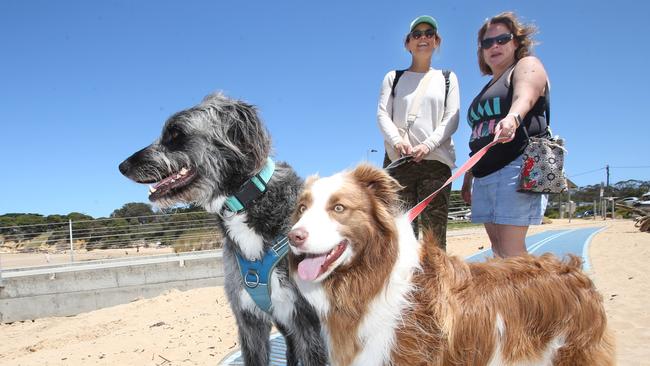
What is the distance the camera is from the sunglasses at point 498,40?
3.05 meters

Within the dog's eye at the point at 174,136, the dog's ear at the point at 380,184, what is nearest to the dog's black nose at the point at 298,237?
the dog's ear at the point at 380,184

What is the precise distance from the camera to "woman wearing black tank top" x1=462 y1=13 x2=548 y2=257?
289 centimetres

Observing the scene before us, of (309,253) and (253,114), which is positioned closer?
(309,253)

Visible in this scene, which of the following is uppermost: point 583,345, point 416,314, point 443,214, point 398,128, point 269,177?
point 398,128

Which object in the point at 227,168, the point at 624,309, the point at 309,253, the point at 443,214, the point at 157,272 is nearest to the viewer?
the point at 309,253

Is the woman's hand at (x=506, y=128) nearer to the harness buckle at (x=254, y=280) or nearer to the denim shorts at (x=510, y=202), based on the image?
the denim shorts at (x=510, y=202)

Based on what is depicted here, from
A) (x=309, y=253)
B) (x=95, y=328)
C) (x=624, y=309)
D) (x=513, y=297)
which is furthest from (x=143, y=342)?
(x=624, y=309)

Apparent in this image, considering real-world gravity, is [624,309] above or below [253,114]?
below

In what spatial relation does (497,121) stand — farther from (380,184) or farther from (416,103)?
(380,184)

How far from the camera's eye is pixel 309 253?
2.03 metres

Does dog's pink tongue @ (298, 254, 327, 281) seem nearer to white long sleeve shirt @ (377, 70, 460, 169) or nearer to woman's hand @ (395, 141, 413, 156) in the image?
woman's hand @ (395, 141, 413, 156)

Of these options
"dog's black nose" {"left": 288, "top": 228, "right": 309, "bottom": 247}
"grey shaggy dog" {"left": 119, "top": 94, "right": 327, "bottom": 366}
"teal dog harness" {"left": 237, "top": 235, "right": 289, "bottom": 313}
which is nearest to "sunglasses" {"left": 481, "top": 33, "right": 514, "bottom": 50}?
"grey shaggy dog" {"left": 119, "top": 94, "right": 327, "bottom": 366}

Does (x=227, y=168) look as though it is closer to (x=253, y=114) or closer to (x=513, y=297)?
(x=253, y=114)

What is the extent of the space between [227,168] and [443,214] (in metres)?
1.84
